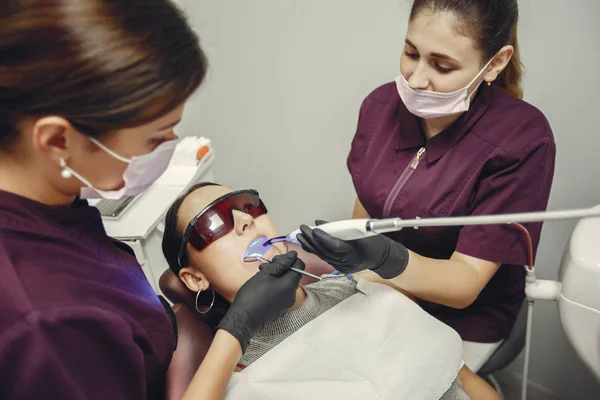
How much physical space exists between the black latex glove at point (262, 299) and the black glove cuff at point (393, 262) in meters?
0.20

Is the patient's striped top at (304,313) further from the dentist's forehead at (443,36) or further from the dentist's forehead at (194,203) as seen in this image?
the dentist's forehead at (443,36)

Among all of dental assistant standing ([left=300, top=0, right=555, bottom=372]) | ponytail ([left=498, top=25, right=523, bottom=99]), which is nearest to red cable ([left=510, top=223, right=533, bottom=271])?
dental assistant standing ([left=300, top=0, right=555, bottom=372])

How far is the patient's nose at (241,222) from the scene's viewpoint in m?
1.35

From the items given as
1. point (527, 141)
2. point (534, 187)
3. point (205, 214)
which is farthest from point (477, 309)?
point (205, 214)

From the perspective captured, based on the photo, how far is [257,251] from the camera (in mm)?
1331

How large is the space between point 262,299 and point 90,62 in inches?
25.2

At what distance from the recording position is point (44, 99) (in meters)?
0.70

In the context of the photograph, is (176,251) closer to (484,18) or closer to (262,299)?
(262,299)

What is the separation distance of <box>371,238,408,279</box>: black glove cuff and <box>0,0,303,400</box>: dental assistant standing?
22.9 inches

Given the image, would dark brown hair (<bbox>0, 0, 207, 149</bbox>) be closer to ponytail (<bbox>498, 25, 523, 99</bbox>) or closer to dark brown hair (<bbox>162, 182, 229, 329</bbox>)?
dark brown hair (<bbox>162, 182, 229, 329</bbox>)

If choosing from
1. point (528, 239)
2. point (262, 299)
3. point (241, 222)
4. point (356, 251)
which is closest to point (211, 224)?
point (241, 222)

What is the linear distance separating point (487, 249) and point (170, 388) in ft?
2.82

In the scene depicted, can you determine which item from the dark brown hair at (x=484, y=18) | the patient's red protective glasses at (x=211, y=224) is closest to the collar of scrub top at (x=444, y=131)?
the dark brown hair at (x=484, y=18)

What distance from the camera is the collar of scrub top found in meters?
1.34
